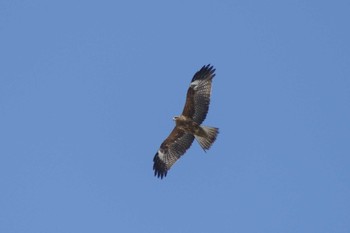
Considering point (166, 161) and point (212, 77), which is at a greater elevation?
point (212, 77)

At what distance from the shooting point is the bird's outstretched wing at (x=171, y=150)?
55.8 ft

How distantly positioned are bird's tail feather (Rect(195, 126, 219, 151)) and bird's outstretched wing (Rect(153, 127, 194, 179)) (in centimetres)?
61

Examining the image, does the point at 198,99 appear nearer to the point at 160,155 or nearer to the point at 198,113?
the point at 198,113

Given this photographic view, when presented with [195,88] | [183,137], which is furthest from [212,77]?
[183,137]

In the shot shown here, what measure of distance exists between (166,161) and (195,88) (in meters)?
1.99

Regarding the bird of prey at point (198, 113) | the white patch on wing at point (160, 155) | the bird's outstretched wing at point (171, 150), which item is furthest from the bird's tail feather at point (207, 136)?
the white patch on wing at point (160, 155)

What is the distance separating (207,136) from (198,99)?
2.75 feet

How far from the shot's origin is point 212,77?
16500 mm

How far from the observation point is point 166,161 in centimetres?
1723

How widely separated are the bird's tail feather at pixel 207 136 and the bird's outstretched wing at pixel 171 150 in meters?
0.61

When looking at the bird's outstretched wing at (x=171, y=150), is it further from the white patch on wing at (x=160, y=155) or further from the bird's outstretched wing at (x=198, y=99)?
the bird's outstretched wing at (x=198, y=99)

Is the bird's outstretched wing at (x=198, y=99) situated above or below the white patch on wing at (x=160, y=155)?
above

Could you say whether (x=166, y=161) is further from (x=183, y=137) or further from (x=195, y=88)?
(x=195, y=88)

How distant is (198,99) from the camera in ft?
53.6
